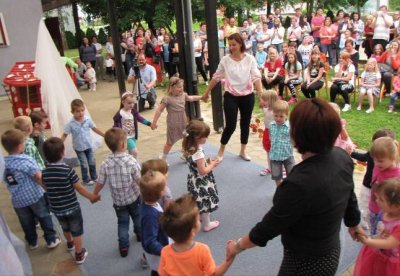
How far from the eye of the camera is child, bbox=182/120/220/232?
381cm

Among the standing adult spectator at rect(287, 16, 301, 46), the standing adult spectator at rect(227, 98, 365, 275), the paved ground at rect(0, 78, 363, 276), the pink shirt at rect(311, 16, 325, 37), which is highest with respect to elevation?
the pink shirt at rect(311, 16, 325, 37)

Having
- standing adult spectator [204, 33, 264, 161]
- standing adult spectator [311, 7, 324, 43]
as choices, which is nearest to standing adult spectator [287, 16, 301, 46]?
standing adult spectator [311, 7, 324, 43]

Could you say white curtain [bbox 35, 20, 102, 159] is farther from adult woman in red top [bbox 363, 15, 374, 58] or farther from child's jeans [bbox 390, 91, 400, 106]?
adult woman in red top [bbox 363, 15, 374, 58]

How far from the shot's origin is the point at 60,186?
3496mm

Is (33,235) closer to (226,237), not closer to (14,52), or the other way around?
(226,237)

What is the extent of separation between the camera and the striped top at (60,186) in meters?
3.47

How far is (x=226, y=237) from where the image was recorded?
410 cm

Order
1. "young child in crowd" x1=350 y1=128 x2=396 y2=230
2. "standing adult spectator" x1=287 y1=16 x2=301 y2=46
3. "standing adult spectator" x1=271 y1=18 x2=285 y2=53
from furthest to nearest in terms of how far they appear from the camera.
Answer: "standing adult spectator" x1=287 y1=16 x2=301 y2=46 → "standing adult spectator" x1=271 y1=18 x2=285 y2=53 → "young child in crowd" x1=350 y1=128 x2=396 y2=230

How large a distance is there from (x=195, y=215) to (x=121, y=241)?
1.74 meters

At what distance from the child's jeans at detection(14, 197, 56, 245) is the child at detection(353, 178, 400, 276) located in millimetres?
2923

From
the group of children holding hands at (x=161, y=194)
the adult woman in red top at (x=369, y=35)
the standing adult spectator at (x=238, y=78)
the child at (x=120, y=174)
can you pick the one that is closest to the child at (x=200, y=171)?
the group of children holding hands at (x=161, y=194)

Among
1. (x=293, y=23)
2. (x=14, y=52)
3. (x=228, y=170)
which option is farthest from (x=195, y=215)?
(x=293, y=23)

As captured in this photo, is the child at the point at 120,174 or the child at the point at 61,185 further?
the child at the point at 120,174

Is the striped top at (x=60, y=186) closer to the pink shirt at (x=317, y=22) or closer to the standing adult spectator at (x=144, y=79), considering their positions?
the standing adult spectator at (x=144, y=79)
